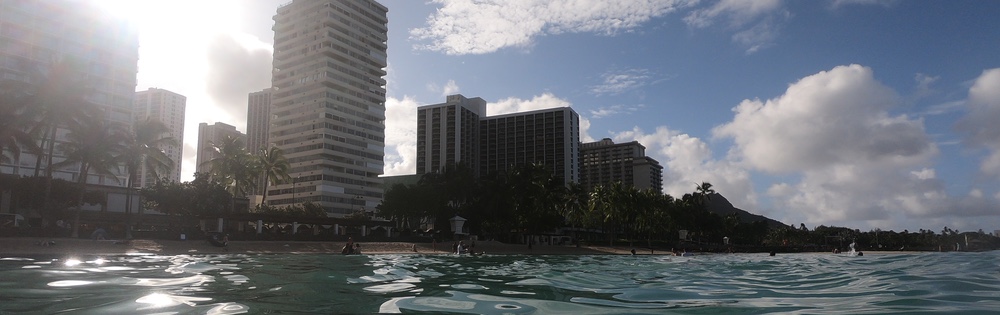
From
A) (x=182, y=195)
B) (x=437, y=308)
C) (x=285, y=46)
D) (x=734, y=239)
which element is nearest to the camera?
(x=437, y=308)

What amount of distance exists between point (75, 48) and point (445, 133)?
3185 inches

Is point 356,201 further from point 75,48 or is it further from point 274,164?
point 75,48

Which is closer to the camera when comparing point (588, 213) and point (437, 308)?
point (437, 308)

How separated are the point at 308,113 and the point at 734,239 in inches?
3899

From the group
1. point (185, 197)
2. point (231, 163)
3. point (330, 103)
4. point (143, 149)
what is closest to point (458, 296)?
point (143, 149)

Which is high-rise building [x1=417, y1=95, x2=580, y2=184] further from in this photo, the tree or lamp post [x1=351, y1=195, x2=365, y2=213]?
the tree

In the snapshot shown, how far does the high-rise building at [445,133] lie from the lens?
160 meters

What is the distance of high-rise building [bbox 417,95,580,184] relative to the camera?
160750 mm

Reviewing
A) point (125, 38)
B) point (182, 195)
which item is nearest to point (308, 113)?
point (125, 38)

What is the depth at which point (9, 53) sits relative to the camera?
92.0 meters

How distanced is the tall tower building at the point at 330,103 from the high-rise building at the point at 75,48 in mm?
28745

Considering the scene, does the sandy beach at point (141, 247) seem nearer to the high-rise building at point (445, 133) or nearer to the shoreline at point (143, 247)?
the shoreline at point (143, 247)

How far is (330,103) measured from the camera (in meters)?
123

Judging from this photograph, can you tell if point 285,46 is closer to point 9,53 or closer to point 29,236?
point 9,53
